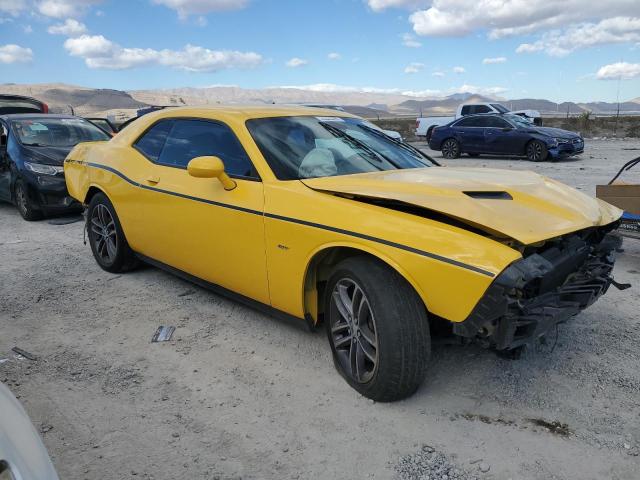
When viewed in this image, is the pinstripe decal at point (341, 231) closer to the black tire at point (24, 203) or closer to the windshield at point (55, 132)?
the black tire at point (24, 203)

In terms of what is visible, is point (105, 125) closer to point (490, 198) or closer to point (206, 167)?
point (206, 167)

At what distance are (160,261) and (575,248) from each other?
3.10 m

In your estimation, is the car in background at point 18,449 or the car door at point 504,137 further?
the car door at point 504,137

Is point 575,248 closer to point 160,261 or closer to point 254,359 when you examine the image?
point 254,359

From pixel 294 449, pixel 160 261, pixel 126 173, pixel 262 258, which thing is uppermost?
pixel 126 173

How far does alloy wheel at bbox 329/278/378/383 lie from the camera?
9.54 feet

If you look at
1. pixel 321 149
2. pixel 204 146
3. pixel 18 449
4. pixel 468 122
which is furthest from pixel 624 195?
pixel 468 122

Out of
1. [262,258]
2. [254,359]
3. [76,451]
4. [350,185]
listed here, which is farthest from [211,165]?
[76,451]

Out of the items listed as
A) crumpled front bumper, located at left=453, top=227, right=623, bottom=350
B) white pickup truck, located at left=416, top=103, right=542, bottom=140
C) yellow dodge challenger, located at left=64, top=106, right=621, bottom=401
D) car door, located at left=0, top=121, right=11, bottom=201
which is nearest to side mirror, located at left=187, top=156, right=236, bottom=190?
yellow dodge challenger, located at left=64, top=106, right=621, bottom=401

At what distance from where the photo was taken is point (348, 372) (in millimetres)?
3070

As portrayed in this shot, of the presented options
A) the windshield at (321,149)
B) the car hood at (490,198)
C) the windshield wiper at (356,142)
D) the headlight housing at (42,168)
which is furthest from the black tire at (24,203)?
the car hood at (490,198)

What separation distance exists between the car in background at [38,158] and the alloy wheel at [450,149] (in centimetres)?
1090

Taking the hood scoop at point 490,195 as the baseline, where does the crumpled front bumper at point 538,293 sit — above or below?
Answer: below

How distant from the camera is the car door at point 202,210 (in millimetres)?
3447
